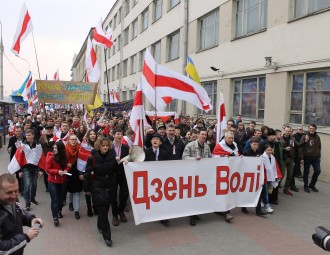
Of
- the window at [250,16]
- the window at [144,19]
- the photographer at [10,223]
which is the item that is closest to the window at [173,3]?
the window at [144,19]

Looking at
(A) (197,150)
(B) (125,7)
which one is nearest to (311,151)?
(A) (197,150)

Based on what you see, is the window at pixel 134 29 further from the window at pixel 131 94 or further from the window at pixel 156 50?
the window at pixel 156 50

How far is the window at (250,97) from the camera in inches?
463

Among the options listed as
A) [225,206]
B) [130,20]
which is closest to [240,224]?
[225,206]

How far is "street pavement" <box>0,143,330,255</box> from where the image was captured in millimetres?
4625

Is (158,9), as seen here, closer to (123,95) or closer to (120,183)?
(123,95)

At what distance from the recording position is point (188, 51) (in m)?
17.6

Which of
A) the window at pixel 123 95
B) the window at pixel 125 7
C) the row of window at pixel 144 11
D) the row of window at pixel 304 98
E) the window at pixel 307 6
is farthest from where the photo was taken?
the window at pixel 125 7

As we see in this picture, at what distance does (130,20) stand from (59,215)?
28.3 meters

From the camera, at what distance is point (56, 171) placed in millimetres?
5531

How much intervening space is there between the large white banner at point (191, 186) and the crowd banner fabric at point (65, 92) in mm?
5081

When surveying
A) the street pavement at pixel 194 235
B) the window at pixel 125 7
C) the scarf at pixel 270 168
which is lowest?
the street pavement at pixel 194 235

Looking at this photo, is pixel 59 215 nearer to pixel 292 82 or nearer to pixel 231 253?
pixel 231 253

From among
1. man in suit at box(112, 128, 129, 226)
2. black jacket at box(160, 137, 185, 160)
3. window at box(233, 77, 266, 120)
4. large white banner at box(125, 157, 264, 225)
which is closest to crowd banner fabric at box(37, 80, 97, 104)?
man in suit at box(112, 128, 129, 226)
